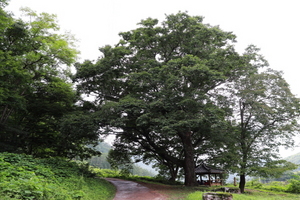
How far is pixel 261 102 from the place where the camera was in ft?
46.3

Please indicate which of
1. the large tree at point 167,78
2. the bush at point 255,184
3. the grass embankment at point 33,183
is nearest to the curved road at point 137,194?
the grass embankment at point 33,183

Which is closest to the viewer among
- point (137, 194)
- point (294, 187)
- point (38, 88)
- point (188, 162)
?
point (137, 194)

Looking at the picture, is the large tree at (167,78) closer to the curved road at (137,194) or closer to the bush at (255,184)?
the curved road at (137,194)

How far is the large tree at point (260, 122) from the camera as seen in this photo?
13706 mm

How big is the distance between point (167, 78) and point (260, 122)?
24.6ft

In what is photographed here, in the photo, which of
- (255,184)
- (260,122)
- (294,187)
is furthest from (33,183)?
(255,184)

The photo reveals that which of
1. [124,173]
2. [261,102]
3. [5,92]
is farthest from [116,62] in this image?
[124,173]

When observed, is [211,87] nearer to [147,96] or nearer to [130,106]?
[147,96]

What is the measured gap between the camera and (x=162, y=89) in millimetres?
12773

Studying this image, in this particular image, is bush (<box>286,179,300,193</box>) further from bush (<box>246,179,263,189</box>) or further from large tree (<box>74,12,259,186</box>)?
large tree (<box>74,12,259,186</box>)

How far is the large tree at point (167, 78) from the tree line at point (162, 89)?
0.22 ft

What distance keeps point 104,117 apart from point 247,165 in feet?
31.7

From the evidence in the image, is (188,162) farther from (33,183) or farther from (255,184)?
(255,184)

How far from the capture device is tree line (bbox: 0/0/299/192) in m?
12.3
